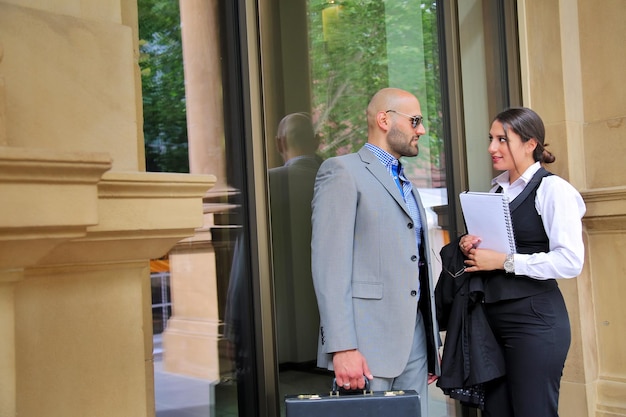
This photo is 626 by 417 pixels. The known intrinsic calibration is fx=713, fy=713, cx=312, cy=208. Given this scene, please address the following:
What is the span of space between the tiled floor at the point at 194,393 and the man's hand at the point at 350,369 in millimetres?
690

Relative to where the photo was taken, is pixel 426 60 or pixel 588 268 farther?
pixel 588 268

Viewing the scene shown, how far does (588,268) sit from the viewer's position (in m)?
4.89

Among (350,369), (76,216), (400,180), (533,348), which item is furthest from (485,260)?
(76,216)

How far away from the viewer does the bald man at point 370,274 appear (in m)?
2.65

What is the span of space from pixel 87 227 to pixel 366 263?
1.30 m

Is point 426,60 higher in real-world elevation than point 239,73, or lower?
higher

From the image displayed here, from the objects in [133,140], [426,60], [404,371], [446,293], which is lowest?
[404,371]

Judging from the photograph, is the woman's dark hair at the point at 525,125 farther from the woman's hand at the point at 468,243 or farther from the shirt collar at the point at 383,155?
the shirt collar at the point at 383,155

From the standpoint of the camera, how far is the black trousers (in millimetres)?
3137

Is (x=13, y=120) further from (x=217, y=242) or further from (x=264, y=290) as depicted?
(x=264, y=290)

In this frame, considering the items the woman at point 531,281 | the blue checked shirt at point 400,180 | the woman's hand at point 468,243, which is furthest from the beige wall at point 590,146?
the blue checked shirt at point 400,180

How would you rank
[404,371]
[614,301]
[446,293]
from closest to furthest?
[404,371] < [446,293] < [614,301]

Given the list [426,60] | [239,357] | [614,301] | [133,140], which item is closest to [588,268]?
[614,301]

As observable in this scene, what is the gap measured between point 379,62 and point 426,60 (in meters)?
0.51
